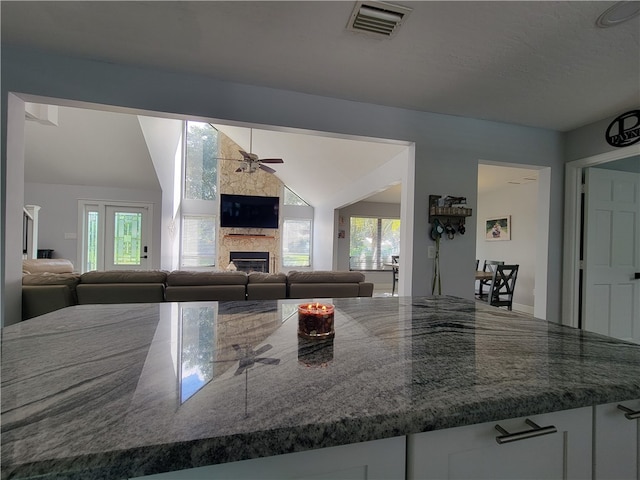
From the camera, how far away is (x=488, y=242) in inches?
254

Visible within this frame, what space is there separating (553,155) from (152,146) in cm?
611

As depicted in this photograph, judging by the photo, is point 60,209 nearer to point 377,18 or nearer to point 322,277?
point 322,277

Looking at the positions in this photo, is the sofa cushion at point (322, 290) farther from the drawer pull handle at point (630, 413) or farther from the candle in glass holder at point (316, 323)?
the drawer pull handle at point (630, 413)

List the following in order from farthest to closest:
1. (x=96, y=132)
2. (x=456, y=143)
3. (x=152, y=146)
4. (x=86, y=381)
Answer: (x=152, y=146) → (x=96, y=132) → (x=456, y=143) → (x=86, y=381)

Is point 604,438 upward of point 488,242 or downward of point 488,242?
downward

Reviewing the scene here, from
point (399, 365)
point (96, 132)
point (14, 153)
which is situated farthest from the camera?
point (96, 132)

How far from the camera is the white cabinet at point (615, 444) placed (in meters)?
0.71

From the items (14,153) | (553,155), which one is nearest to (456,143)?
(553,155)

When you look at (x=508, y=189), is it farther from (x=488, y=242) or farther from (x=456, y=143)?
(x=456, y=143)

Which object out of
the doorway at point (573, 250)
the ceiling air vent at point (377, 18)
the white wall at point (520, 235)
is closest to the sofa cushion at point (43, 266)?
the ceiling air vent at point (377, 18)

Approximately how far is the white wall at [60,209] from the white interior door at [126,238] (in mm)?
397

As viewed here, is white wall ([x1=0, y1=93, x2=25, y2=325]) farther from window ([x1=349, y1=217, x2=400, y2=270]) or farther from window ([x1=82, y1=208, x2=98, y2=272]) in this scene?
window ([x1=349, y1=217, x2=400, y2=270])

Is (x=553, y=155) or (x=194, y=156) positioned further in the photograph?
(x=194, y=156)

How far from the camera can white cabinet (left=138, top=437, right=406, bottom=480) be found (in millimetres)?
512
